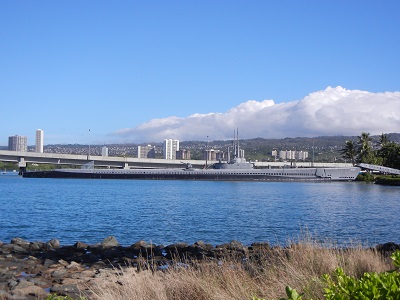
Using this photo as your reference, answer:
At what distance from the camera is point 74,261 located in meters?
18.2

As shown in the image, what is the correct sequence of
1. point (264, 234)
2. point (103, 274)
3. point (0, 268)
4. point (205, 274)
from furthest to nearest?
point (264, 234)
point (0, 268)
point (103, 274)
point (205, 274)

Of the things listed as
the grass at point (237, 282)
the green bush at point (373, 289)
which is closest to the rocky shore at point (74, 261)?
the grass at point (237, 282)

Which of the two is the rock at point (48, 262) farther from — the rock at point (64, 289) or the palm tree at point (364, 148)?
the palm tree at point (364, 148)

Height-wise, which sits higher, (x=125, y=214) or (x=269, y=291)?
(x=269, y=291)

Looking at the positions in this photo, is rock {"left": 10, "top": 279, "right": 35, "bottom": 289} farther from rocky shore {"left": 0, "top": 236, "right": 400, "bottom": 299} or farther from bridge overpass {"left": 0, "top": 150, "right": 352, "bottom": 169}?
bridge overpass {"left": 0, "top": 150, "right": 352, "bottom": 169}

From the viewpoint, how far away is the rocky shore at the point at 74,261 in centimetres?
1330

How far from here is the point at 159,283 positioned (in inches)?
357

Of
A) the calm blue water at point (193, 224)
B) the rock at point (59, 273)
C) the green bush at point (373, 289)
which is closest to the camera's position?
the green bush at point (373, 289)

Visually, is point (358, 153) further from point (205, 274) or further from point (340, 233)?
point (205, 274)

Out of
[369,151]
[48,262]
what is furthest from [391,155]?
[48,262]

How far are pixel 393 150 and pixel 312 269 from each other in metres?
112

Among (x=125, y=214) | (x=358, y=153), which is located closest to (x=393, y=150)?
(x=358, y=153)

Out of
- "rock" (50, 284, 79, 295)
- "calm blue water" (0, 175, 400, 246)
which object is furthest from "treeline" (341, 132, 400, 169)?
"rock" (50, 284, 79, 295)

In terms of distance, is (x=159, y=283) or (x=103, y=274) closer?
(x=159, y=283)
